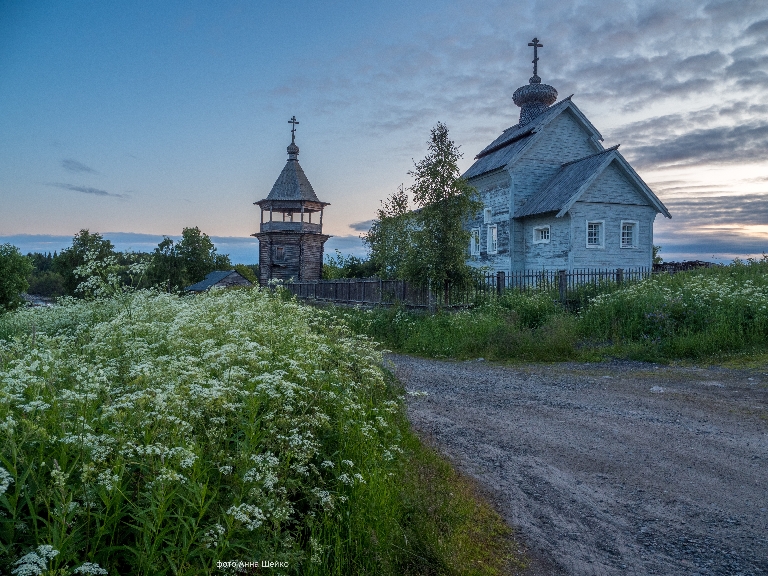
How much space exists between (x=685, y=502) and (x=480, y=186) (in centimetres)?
2754

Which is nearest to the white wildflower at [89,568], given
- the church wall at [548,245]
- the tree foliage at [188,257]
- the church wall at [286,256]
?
the church wall at [548,245]

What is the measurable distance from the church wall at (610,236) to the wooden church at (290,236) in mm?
17974

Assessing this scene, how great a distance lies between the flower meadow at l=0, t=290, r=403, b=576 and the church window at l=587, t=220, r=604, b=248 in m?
22.7

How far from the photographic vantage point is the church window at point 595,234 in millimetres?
25516

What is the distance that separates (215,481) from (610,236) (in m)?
25.7

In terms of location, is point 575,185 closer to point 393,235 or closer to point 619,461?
point 393,235

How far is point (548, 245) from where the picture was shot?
26375 millimetres

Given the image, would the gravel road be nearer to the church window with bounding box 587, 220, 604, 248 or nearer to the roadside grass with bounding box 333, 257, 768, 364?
the roadside grass with bounding box 333, 257, 768, 364

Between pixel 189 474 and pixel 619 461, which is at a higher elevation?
pixel 189 474

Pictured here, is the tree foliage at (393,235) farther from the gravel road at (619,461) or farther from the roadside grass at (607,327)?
the gravel road at (619,461)

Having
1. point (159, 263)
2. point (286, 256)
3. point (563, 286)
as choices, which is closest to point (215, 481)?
point (563, 286)

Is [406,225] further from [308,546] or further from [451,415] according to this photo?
[308,546]

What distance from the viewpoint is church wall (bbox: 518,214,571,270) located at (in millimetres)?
25359

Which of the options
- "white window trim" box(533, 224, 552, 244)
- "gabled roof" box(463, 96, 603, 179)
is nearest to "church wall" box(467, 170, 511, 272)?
"gabled roof" box(463, 96, 603, 179)
